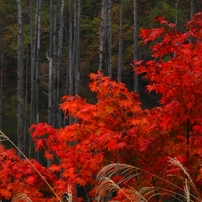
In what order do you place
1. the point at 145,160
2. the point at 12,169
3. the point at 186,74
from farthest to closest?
the point at 12,169 < the point at 145,160 < the point at 186,74

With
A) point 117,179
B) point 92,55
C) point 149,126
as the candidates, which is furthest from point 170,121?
point 92,55

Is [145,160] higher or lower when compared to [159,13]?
lower

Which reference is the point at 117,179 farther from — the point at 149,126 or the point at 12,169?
the point at 12,169

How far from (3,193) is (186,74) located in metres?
3.09

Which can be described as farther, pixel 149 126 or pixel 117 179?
pixel 117 179

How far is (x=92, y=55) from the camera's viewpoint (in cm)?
3581

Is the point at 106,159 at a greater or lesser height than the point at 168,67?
lesser

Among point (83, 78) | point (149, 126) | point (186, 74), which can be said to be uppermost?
point (186, 74)

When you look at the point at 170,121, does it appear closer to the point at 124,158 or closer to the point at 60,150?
the point at 124,158

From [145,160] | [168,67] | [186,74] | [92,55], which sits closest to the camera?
[186,74]

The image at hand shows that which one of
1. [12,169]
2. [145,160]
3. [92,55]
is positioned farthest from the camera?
[92,55]

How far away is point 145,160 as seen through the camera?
5559 mm

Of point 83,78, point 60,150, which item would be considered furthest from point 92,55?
point 60,150

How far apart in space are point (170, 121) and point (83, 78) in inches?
1254
